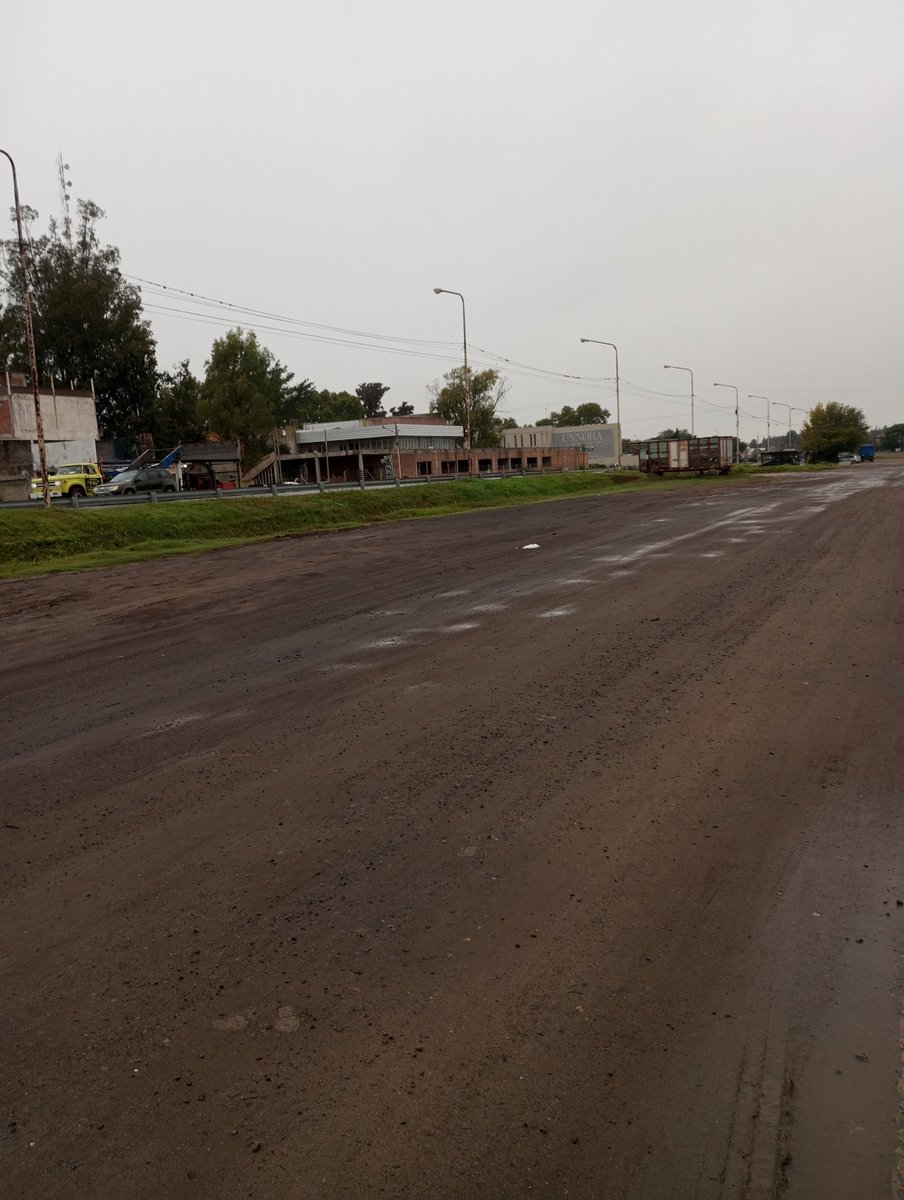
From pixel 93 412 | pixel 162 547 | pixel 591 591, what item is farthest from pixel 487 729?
pixel 93 412

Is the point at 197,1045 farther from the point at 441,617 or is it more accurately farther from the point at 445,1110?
the point at 441,617

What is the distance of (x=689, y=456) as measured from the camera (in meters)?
57.8

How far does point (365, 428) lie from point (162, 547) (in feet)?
200

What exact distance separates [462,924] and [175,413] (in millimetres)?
84996

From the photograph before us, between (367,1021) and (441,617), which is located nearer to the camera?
(367,1021)

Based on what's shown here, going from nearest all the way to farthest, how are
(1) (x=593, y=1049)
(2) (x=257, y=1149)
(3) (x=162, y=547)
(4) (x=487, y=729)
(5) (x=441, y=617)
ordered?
(2) (x=257, y=1149) < (1) (x=593, y=1049) < (4) (x=487, y=729) < (5) (x=441, y=617) < (3) (x=162, y=547)

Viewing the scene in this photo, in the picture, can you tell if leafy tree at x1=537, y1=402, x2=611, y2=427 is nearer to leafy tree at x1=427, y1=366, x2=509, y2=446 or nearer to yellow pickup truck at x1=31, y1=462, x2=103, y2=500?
leafy tree at x1=427, y1=366, x2=509, y2=446

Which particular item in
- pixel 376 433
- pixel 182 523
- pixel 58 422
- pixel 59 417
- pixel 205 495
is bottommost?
pixel 182 523

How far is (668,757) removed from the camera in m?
6.17

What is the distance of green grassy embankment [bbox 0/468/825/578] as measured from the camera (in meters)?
24.1

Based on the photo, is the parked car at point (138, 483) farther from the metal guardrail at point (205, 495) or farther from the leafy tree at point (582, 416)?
the leafy tree at point (582, 416)

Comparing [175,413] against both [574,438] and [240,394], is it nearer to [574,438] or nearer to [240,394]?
[240,394]

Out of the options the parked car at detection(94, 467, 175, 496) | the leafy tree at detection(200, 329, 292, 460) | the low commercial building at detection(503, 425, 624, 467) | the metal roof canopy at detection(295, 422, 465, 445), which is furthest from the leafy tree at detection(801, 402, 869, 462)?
the parked car at detection(94, 467, 175, 496)

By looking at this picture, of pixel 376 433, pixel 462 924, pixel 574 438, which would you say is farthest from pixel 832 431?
pixel 462 924
